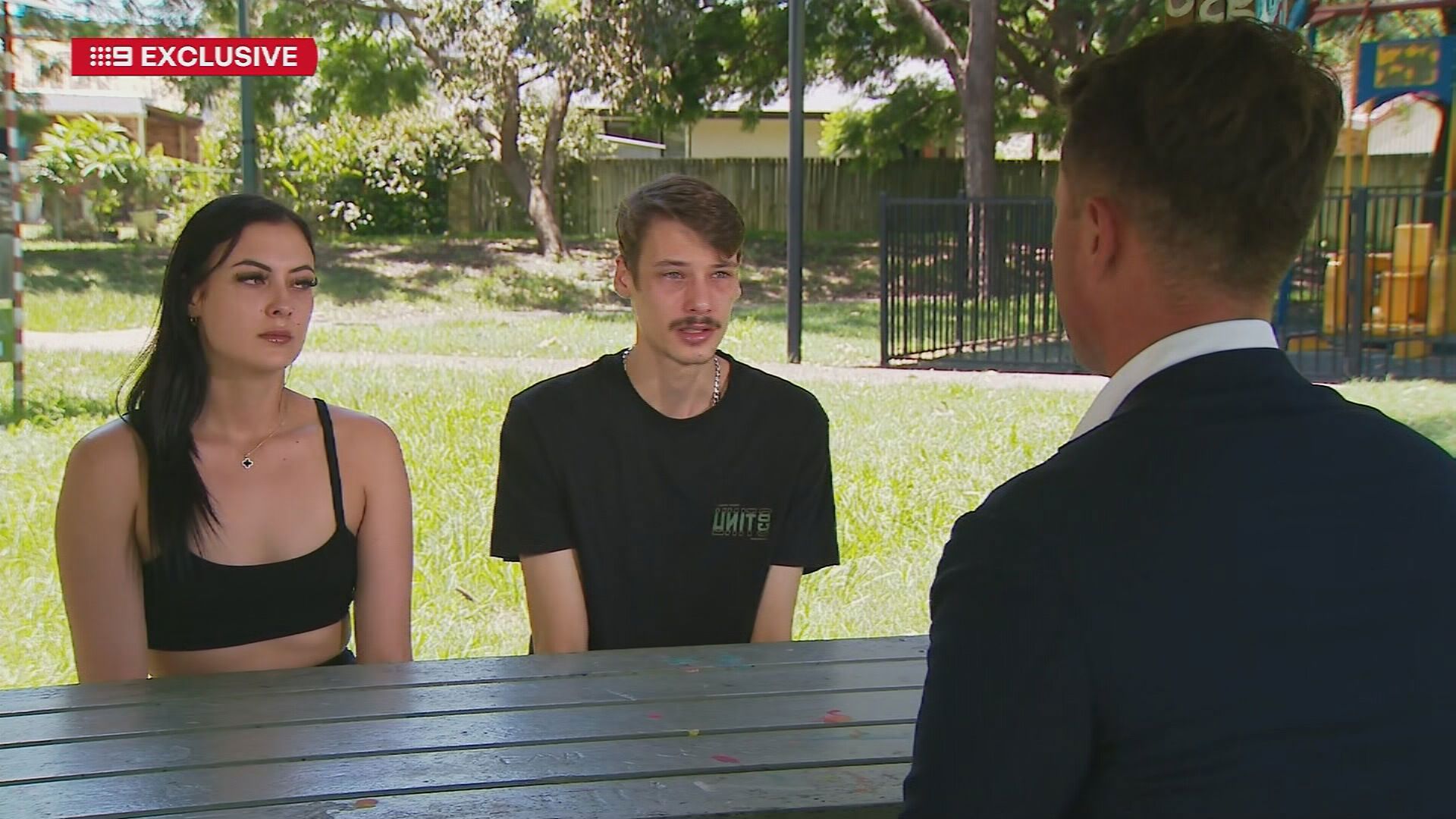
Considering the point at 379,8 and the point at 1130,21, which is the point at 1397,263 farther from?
the point at 379,8

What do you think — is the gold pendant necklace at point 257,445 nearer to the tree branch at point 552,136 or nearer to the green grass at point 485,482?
the green grass at point 485,482

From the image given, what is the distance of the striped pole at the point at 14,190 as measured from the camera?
286 inches

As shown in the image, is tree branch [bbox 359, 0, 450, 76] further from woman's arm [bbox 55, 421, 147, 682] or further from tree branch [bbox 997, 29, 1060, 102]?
woman's arm [bbox 55, 421, 147, 682]

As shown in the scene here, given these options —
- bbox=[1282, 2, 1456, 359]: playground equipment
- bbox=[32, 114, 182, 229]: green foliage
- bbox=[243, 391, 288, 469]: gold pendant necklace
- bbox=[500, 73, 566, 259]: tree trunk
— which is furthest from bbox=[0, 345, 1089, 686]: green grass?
bbox=[500, 73, 566, 259]: tree trunk

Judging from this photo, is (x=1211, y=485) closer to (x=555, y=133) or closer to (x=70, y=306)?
(x=70, y=306)

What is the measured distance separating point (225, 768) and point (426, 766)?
0.24 metres

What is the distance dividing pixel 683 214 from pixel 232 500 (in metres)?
1.00

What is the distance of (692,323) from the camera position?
2.69 metres

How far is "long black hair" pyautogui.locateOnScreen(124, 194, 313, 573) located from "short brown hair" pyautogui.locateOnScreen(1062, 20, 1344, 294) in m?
1.80

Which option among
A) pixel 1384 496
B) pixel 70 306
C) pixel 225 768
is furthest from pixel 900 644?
pixel 70 306

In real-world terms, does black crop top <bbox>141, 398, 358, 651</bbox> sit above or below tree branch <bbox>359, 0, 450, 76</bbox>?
below

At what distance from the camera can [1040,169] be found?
84.0 ft

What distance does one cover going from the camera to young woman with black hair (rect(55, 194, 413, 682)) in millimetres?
2414

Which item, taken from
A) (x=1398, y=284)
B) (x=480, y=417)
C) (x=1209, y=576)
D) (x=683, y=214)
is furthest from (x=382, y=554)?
(x=1398, y=284)
